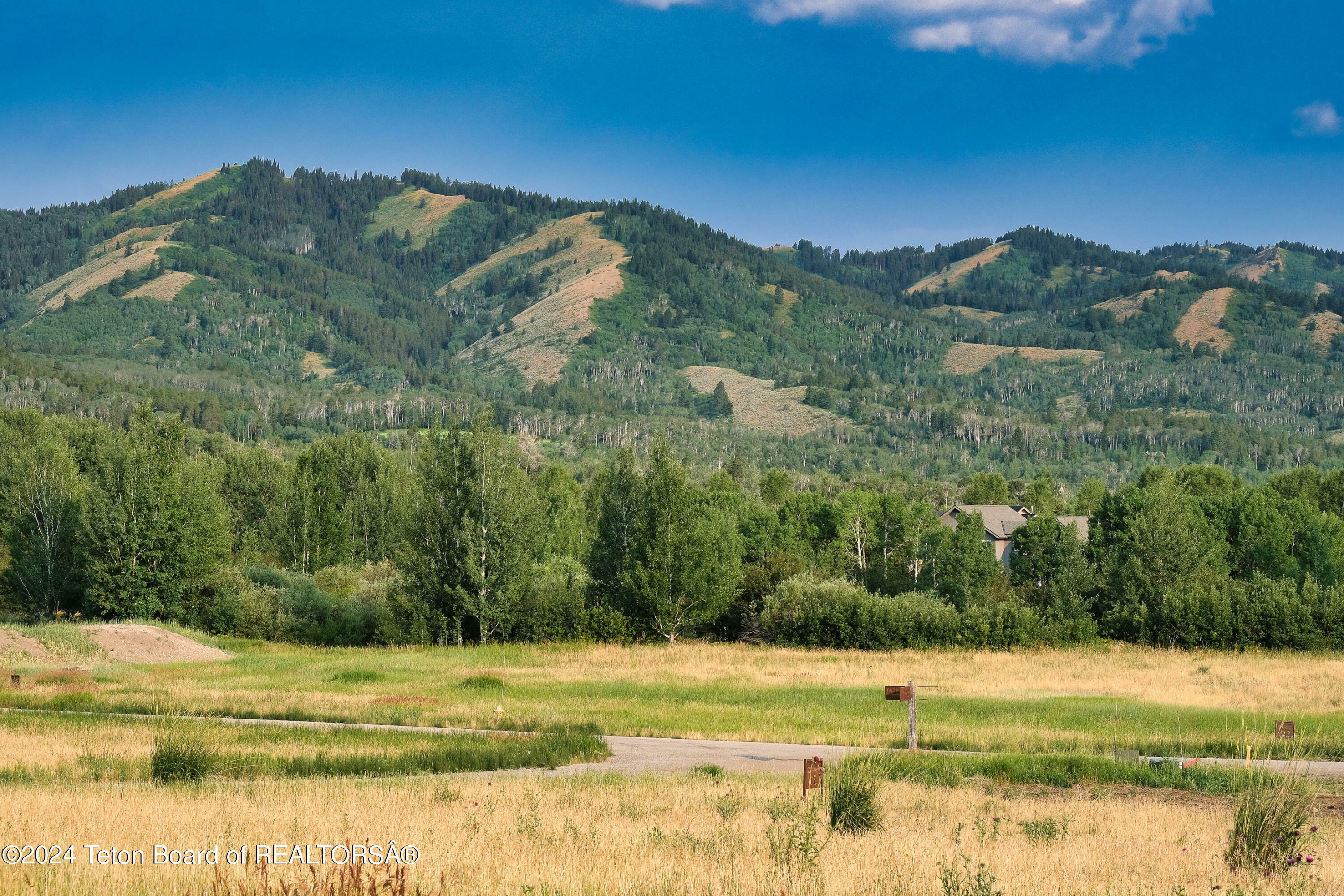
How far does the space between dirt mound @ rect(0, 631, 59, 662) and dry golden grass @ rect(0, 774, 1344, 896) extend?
33.1 meters

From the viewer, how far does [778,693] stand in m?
38.8

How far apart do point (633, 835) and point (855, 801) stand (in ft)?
10.9

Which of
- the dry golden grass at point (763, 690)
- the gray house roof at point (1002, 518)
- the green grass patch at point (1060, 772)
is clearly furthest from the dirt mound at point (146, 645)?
the gray house roof at point (1002, 518)

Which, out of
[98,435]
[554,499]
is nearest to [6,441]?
[98,435]

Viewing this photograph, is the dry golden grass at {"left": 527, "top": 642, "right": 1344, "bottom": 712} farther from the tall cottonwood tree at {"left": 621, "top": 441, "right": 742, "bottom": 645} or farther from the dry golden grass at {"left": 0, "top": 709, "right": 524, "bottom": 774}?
the dry golden grass at {"left": 0, "top": 709, "right": 524, "bottom": 774}

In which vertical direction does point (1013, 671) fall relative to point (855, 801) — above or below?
below

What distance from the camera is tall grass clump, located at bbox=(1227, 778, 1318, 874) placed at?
11.8m

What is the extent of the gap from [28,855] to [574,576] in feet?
183

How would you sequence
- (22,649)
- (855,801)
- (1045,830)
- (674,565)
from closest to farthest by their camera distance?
(1045,830), (855,801), (22,649), (674,565)

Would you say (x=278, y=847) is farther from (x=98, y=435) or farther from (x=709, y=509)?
(x=98, y=435)

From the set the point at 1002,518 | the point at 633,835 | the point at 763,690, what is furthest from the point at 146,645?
the point at 1002,518

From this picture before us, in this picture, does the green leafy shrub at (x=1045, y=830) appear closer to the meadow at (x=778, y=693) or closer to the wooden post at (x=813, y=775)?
the wooden post at (x=813, y=775)

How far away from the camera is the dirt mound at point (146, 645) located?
161 ft

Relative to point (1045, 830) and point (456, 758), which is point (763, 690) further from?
point (1045, 830)
